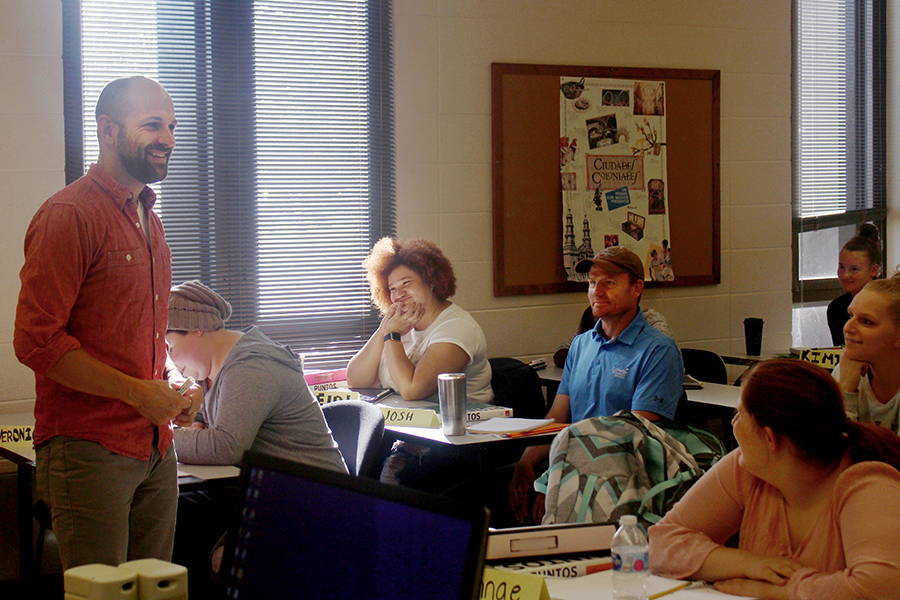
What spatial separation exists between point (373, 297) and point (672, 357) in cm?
156

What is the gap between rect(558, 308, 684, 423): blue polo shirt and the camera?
299cm

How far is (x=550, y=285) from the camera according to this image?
4.63 metres

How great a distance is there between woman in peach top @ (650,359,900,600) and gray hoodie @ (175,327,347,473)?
3.74 feet

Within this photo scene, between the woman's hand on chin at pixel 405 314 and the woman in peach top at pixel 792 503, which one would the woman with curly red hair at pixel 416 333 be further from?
the woman in peach top at pixel 792 503

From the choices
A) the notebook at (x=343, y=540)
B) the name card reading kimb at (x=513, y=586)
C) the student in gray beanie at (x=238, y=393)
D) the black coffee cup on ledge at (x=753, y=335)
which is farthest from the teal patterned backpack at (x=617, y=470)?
the black coffee cup on ledge at (x=753, y=335)

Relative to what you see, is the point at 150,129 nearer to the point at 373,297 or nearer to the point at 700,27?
the point at 373,297

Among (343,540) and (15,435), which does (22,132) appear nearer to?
(15,435)

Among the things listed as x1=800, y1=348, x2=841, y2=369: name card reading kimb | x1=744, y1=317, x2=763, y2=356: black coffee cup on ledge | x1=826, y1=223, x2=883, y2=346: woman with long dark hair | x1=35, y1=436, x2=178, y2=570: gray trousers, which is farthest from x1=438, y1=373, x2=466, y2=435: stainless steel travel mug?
x1=826, y1=223, x2=883, y2=346: woman with long dark hair

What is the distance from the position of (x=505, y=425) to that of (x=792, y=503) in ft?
4.74

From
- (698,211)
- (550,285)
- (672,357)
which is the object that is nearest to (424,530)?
(672,357)

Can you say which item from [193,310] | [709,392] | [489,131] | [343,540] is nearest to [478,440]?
[193,310]

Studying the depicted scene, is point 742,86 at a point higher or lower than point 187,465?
higher

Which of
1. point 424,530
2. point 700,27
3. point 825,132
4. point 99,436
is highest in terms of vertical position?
point 700,27

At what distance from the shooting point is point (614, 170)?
470 centimetres
